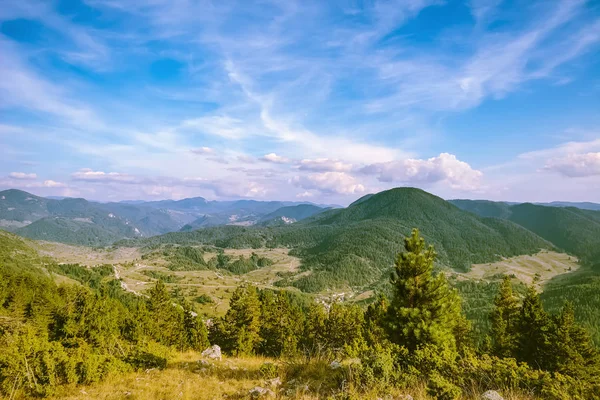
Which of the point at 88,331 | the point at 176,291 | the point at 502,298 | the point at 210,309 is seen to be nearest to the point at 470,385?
the point at 88,331

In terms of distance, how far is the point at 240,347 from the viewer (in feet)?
171

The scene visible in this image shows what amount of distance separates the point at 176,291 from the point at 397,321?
201319mm

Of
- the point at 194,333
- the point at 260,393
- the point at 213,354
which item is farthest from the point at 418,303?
the point at 194,333

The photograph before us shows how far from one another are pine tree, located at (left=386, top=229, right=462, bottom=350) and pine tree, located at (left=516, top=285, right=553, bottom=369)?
66.1 ft

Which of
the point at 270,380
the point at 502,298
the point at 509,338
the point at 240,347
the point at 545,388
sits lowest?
the point at 240,347

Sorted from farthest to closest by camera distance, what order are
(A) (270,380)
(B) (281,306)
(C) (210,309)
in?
(C) (210,309), (B) (281,306), (A) (270,380)

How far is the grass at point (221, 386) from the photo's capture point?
12.1 meters

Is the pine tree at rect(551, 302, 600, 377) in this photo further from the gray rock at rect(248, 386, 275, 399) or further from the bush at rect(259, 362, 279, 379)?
the gray rock at rect(248, 386, 275, 399)

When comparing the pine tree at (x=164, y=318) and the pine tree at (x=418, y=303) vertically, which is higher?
the pine tree at (x=418, y=303)

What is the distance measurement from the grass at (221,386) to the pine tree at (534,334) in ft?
120

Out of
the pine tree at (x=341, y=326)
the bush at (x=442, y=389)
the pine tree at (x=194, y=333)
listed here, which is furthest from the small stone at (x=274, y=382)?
the pine tree at (x=194, y=333)

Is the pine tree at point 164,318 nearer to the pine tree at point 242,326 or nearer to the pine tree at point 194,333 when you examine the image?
the pine tree at point 194,333

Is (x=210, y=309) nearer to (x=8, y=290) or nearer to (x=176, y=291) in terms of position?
(x=176, y=291)

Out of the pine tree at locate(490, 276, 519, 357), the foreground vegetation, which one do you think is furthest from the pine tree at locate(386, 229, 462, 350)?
the pine tree at locate(490, 276, 519, 357)
